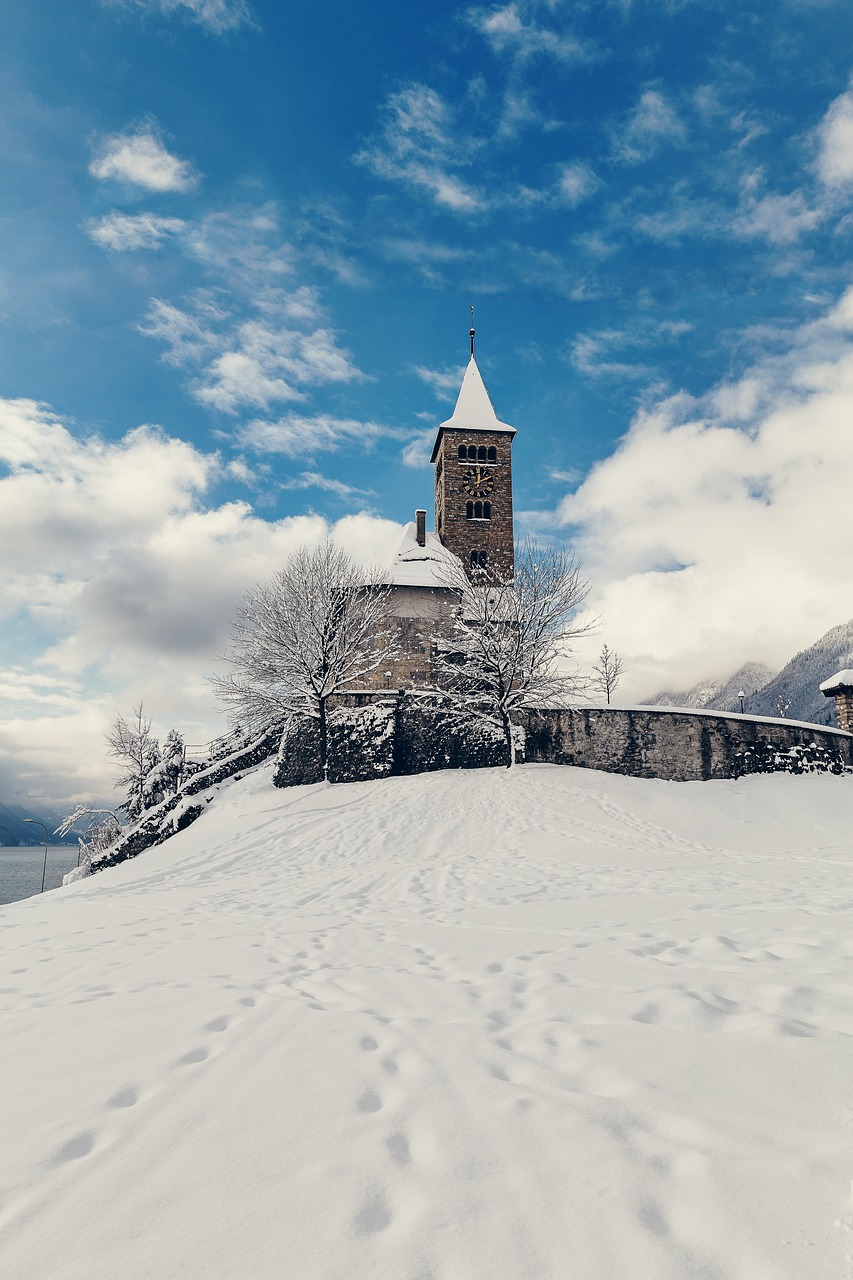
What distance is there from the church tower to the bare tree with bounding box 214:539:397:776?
52.9 feet

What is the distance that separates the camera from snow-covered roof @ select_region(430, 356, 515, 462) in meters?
43.0

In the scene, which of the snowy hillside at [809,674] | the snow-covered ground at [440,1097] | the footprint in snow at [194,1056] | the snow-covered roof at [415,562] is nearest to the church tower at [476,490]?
the snow-covered roof at [415,562]

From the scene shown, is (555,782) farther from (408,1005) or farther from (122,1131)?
(122,1131)

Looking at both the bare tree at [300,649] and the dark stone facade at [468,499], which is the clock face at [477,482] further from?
the bare tree at [300,649]

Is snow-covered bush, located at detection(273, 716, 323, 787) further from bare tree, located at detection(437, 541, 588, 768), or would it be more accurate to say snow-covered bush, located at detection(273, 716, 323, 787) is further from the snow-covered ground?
the snow-covered ground

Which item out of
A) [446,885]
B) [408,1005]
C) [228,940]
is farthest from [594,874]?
[408,1005]

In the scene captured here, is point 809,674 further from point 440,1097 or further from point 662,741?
point 440,1097

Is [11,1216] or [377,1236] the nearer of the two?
[377,1236]

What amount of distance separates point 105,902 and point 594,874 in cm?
706

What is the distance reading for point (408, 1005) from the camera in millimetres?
3766

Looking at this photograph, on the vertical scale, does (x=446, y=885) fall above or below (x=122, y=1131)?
below

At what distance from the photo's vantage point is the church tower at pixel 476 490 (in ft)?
135

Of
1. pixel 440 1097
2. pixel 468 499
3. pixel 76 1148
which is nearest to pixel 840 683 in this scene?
pixel 440 1097

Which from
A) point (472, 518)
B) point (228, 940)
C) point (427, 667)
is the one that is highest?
point (472, 518)
